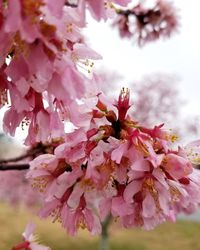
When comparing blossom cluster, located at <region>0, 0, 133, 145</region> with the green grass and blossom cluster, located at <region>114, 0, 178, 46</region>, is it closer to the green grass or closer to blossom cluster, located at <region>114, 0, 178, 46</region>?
blossom cluster, located at <region>114, 0, 178, 46</region>

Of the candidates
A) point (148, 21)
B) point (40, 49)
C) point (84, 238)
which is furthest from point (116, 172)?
point (84, 238)

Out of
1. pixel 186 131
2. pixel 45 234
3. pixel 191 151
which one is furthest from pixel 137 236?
pixel 191 151

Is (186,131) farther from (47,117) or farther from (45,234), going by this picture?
(47,117)

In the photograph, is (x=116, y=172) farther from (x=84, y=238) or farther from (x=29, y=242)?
(x=84, y=238)

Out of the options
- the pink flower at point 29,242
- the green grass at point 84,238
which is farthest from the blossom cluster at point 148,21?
the green grass at point 84,238

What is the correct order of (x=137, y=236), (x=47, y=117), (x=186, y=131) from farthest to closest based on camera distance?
(x=137, y=236) → (x=186, y=131) → (x=47, y=117)

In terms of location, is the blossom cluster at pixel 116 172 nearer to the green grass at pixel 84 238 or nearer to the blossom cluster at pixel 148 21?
the blossom cluster at pixel 148 21
